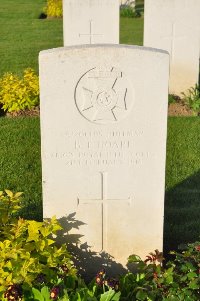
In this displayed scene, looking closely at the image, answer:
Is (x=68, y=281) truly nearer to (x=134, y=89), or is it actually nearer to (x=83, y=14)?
(x=134, y=89)

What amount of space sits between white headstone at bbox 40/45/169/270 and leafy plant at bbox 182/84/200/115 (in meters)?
4.37

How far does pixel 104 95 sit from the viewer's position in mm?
3506

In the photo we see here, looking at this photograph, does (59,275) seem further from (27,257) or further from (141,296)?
(141,296)

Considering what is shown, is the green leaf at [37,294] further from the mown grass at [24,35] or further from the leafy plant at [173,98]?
the mown grass at [24,35]

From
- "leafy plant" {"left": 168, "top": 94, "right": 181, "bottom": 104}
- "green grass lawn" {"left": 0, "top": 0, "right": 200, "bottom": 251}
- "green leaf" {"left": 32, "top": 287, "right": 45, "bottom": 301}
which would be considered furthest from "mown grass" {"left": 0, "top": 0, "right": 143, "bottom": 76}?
"green leaf" {"left": 32, "top": 287, "right": 45, "bottom": 301}

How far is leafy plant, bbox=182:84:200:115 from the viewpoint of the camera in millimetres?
7977

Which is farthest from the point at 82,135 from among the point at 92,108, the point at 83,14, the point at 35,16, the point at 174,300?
the point at 35,16

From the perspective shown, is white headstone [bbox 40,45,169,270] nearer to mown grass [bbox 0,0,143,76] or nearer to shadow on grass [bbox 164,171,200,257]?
shadow on grass [bbox 164,171,200,257]

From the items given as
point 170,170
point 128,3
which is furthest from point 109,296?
Answer: point 128,3

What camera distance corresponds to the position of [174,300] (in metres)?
3.26

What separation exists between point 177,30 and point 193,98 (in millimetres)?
992

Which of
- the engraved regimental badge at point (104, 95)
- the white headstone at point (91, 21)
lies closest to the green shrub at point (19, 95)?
the white headstone at point (91, 21)

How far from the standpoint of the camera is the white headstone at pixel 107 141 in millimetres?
3441

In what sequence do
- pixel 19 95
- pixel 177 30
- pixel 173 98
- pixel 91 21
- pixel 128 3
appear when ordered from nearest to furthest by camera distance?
1. pixel 19 95
2. pixel 91 21
3. pixel 177 30
4. pixel 173 98
5. pixel 128 3
